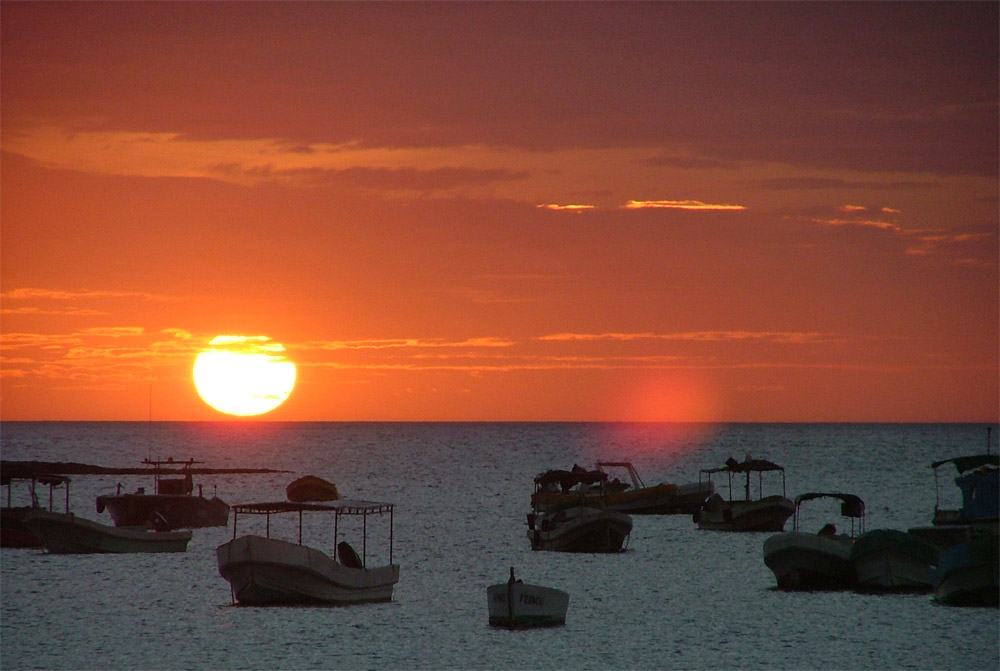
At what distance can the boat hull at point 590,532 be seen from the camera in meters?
68.4

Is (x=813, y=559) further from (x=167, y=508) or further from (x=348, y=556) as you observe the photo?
(x=167, y=508)

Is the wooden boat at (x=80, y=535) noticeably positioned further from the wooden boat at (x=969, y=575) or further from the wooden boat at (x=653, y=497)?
the wooden boat at (x=969, y=575)

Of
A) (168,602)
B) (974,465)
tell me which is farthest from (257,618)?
(974,465)

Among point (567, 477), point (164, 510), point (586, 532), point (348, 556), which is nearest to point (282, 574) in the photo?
point (348, 556)

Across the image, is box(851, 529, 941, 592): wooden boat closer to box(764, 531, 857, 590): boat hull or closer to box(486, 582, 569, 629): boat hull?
box(764, 531, 857, 590): boat hull

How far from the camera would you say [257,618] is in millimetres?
44938

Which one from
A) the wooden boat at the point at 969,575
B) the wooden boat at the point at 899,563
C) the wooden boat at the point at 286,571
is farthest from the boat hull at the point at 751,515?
the wooden boat at the point at 286,571

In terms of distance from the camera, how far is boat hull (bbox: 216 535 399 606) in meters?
44.8

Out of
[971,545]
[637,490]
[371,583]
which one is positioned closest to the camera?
[971,545]

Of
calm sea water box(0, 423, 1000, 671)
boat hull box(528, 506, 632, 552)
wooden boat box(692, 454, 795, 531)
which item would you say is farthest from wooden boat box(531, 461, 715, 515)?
boat hull box(528, 506, 632, 552)

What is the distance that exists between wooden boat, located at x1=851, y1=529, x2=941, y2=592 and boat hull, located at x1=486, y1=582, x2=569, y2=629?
1437 centimetres

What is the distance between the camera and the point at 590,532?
68.5 m

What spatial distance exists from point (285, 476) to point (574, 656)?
139m

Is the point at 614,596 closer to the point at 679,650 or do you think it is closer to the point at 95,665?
the point at 679,650
